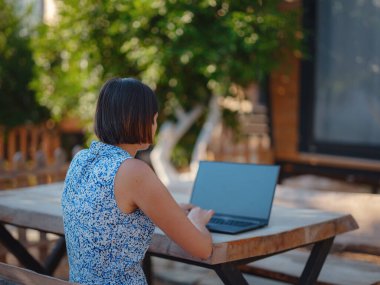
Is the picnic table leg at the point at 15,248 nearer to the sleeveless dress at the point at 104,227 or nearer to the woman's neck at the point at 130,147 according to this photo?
the sleeveless dress at the point at 104,227

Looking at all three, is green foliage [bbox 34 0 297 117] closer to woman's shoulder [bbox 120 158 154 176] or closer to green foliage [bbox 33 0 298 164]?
green foliage [bbox 33 0 298 164]

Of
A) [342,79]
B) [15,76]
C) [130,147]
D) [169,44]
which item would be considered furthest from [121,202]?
[15,76]

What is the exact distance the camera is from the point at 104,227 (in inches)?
104

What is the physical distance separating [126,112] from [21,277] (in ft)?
2.13

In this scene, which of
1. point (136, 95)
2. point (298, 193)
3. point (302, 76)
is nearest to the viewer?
point (136, 95)

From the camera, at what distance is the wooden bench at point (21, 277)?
232 cm

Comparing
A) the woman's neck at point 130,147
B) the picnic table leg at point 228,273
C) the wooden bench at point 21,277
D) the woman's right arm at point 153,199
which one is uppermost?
the woman's neck at point 130,147

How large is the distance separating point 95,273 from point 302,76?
4558 mm

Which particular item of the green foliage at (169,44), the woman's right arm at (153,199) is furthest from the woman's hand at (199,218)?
the green foliage at (169,44)

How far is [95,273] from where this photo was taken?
270cm

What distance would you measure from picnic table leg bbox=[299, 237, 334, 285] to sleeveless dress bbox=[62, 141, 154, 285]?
860 millimetres

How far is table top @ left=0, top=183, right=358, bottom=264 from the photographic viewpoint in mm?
2852

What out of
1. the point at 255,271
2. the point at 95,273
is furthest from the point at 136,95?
the point at 255,271

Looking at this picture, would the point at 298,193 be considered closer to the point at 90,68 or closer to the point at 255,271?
the point at 255,271
